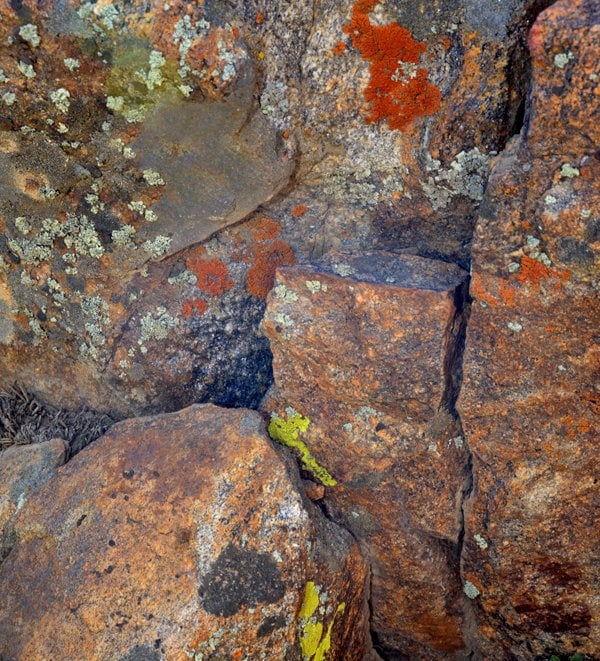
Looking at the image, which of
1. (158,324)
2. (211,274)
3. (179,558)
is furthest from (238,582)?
(211,274)

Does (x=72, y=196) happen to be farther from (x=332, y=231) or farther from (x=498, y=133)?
(x=498, y=133)

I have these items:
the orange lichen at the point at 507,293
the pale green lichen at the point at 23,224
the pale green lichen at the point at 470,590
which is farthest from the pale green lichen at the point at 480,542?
the pale green lichen at the point at 23,224

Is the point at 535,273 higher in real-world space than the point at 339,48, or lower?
lower

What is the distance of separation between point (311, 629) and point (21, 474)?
70.3 inches

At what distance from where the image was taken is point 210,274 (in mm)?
3676

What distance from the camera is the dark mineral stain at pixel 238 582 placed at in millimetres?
2898

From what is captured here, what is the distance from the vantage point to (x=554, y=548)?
3.10m

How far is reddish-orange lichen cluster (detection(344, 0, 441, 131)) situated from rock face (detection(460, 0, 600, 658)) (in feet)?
1.90

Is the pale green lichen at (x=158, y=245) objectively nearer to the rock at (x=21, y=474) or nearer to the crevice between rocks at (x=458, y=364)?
the rock at (x=21, y=474)

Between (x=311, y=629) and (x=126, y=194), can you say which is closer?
(x=311, y=629)

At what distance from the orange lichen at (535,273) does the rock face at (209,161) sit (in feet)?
1.90

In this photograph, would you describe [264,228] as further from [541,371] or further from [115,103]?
[541,371]

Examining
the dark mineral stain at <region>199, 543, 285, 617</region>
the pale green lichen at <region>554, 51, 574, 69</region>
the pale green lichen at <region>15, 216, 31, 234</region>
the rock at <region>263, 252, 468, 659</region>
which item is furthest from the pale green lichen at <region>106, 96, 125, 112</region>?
the dark mineral stain at <region>199, 543, 285, 617</region>

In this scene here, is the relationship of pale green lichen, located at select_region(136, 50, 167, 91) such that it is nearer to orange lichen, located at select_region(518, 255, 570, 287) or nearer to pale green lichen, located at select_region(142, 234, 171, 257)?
pale green lichen, located at select_region(142, 234, 171, 257)
